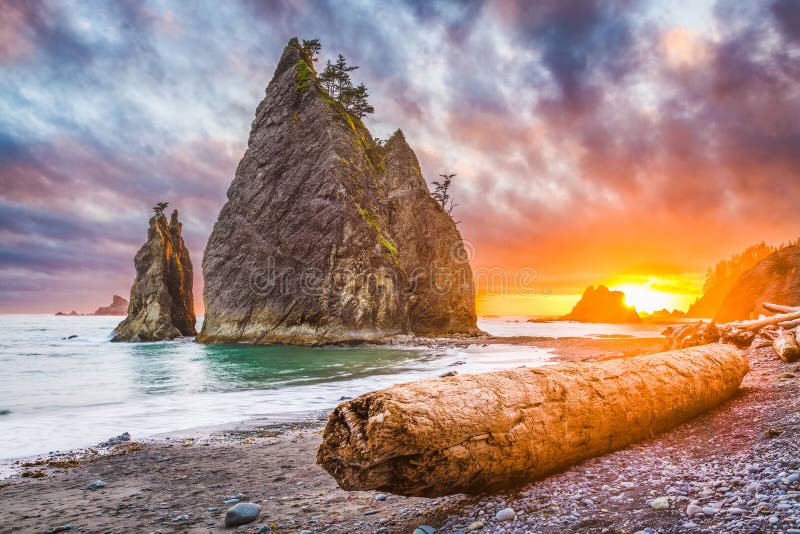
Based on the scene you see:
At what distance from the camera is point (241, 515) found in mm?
3855

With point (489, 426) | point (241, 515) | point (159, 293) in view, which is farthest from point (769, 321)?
point (159, 293)

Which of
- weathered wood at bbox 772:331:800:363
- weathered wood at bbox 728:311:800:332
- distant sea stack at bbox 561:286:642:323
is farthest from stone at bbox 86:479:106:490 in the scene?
distant sea stack at bbox 561:286:642:323

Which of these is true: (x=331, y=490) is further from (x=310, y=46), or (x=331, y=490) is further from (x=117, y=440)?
(x=310, y=46)

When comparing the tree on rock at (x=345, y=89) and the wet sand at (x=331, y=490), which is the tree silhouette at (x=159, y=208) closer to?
the tree on rock at (x=345, y=89)

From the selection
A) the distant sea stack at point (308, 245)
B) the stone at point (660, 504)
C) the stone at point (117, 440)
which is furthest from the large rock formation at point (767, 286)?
the distant sea stack at point (308, 245)

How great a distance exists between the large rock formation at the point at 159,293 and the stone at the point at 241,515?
5284 centimetres

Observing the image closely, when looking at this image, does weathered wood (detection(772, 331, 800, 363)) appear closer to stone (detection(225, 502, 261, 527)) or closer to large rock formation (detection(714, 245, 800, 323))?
large rock formation (detection(714, 245, 800, 323))

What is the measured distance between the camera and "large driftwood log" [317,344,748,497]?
121 inches

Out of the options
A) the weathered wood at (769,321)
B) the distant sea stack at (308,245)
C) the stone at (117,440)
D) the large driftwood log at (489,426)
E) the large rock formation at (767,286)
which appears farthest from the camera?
the distant sea stack at (308,245)

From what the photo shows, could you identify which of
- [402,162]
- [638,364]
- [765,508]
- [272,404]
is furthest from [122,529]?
[402,162]

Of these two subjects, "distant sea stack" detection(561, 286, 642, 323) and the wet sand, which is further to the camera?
"distant sea stack" detection(561, 286, 642, 323)

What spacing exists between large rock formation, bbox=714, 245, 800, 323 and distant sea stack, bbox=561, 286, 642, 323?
89521 millimetres

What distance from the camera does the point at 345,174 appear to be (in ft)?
131

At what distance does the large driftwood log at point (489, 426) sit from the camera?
308 cm
